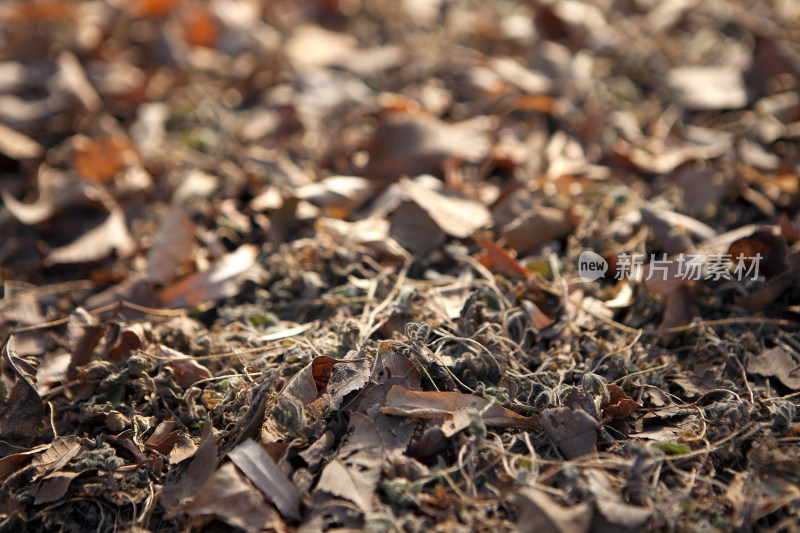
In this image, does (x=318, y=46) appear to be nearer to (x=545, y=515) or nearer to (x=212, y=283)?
(x=212, y=283)

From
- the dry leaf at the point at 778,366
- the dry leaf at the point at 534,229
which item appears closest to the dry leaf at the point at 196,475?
the dry leaf at the point at 534,229

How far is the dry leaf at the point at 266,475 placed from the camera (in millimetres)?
1079

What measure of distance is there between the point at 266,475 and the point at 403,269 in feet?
2.12

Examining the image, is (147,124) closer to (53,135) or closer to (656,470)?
(53,135)

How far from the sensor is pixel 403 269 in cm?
158

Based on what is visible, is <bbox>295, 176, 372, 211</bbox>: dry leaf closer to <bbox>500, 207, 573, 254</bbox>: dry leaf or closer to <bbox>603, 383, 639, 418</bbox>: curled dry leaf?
<bbox>500, 207, 573, 254</bbox>: dry leaf

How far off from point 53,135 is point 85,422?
1433 millimetres

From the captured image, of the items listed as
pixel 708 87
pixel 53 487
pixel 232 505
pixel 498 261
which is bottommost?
pixel 53 487

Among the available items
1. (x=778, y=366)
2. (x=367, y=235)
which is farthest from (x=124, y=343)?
(x=778, y=366)

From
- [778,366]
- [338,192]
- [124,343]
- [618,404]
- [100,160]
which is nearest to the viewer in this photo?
[618,404]

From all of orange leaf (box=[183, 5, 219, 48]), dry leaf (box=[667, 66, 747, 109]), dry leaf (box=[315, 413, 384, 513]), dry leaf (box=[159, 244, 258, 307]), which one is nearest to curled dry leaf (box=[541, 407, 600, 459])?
dry leaf (box=[315, 413, 384, 513])

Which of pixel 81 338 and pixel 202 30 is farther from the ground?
pixel 202 30

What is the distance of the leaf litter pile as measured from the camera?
113cm

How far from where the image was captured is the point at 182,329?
1.46m
